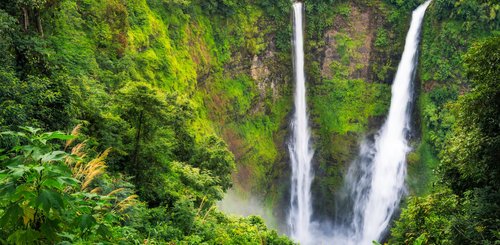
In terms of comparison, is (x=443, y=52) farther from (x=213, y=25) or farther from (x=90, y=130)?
(x=90, y=130)

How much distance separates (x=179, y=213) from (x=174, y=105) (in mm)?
4532

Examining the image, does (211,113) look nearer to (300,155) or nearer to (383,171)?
(300,155)

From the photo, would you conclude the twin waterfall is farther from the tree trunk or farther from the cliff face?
the tree trunk

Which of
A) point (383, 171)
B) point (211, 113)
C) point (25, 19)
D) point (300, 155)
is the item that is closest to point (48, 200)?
point (25, 19)

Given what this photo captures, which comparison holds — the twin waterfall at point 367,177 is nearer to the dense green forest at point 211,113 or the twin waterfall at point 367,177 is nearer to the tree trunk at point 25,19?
the dense green forest at point 211,113

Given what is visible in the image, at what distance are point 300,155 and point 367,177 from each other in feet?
16.8

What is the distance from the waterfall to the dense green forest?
2.52 feet

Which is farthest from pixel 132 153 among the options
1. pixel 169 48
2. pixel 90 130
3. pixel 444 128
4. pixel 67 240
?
pixel 444 128

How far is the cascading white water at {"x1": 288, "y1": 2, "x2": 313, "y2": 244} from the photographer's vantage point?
30375 mm

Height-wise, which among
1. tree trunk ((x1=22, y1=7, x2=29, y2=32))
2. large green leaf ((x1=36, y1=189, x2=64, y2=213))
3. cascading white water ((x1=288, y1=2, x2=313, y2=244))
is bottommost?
large green leaf ((x1=36, y1=189, x2=64, y2=213))

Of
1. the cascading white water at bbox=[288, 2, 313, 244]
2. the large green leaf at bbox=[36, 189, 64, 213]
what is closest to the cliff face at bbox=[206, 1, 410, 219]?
the cascading white water at bbox=[288, 2, 313, 244]

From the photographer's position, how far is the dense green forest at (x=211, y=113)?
5090 mm

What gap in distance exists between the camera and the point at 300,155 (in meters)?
31.6

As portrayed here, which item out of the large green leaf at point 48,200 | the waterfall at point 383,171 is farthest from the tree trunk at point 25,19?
the waterfall at point 383,171
